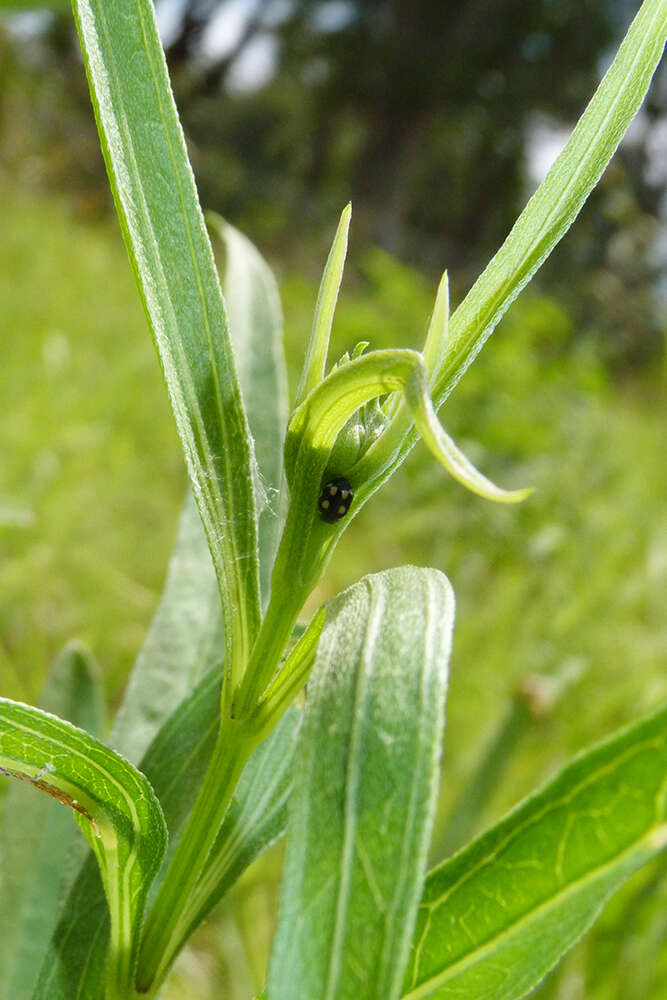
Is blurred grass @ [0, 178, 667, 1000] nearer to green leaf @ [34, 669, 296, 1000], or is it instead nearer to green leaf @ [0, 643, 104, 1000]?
green leaf @ [0, 643, 104, 1000]

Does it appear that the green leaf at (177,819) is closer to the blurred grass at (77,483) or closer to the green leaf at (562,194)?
the green leaf at (562,194)

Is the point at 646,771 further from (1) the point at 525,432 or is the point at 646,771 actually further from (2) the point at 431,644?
(1) the point at 525,432

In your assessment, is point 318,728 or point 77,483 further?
point 77,483

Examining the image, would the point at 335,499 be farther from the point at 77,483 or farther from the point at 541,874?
the point at 77,483

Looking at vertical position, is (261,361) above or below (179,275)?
above

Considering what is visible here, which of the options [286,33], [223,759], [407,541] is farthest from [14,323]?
[286,33]

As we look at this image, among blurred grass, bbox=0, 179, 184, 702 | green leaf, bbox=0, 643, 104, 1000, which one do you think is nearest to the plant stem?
green leaf, bbox=0, 643, 104, 1000

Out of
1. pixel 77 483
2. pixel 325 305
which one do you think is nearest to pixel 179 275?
pixel 325 305
